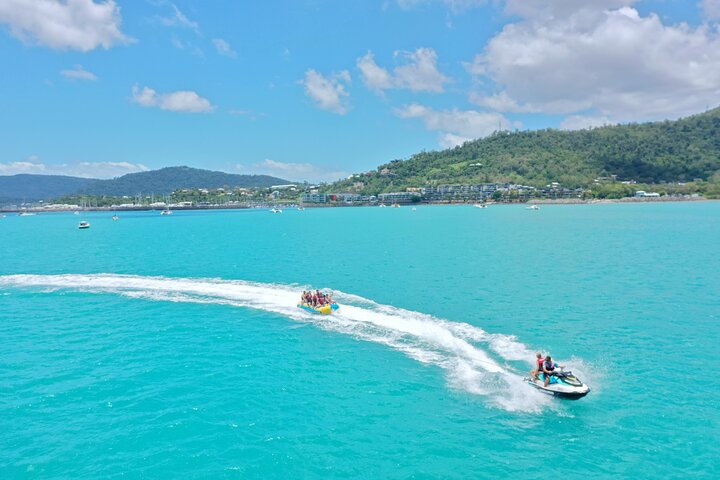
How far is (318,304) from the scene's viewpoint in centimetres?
4166

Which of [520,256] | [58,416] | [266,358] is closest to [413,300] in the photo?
[266,358]

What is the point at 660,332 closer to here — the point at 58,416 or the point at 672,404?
the point at 672,404

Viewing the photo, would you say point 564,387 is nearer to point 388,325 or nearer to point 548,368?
point 548,368

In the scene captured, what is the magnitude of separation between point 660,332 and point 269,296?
3571cm

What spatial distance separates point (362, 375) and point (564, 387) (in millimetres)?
11620

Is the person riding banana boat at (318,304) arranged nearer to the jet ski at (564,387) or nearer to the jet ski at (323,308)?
the jet ski at (323,308)

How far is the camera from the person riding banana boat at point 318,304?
41.2m

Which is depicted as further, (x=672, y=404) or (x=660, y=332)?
(x=660, y=332)

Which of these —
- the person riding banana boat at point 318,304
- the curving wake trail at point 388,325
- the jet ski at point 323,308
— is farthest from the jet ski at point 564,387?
the person riding banana boat at point 318,304

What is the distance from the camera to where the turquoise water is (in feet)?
66.9

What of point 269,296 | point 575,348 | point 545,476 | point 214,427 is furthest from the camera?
point 269,296

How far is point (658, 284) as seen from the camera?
167 feet

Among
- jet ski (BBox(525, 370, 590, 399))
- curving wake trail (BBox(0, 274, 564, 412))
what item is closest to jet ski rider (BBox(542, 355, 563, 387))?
jet ski (BBox(525, 370, 590, 399))

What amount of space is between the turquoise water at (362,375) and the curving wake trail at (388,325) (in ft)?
0.68
